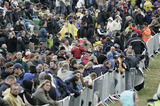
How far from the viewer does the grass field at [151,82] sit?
19.6 m

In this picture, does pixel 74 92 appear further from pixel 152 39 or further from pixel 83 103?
pixel 152 39

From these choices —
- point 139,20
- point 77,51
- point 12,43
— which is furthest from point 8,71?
point 139,20

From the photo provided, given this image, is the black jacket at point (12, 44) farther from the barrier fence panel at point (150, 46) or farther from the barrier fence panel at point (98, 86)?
the barrier fence panel at point (150, 46)

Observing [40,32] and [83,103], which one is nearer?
[83,103]

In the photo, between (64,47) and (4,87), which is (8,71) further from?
(64,47)

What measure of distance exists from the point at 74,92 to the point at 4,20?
13.3 meters

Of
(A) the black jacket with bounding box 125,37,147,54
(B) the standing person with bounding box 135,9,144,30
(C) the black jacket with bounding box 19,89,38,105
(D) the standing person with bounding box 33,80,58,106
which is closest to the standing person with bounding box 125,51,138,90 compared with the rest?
(A) the black jacket with bounding box 125,37,147,54

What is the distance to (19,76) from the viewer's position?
49.7 ft

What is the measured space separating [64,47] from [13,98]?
875 centimetres

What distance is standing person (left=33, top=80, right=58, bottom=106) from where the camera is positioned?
1284cm

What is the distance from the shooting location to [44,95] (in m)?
12.9

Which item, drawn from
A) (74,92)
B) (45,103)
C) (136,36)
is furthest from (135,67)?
(45,103)

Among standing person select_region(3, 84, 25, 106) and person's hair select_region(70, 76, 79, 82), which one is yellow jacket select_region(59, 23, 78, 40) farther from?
standing person select_region(3, 84, 25, 106)

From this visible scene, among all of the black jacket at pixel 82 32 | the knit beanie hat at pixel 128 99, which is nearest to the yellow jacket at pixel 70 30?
the black jacket at pixel 82 32
